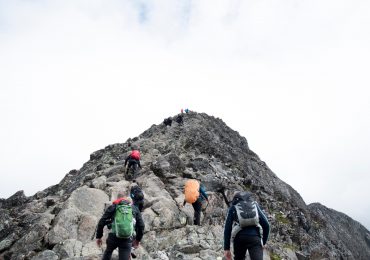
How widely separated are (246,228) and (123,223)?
3795mm

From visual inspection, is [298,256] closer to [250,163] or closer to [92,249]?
[92,249]

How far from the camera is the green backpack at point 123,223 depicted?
11727 millimetres

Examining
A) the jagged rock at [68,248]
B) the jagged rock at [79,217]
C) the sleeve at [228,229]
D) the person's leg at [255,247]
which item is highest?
the jagged rock at [79,217]

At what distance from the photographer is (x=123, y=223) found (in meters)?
11.8

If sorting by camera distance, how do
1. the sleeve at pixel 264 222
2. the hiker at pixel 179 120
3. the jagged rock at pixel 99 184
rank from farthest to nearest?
the hiker at pixel 179 120, the jagged rock at pixel 99 184, the sleeve at pixel 264 222

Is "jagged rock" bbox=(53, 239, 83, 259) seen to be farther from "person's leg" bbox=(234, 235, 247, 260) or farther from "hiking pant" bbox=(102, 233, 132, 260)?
"person's leg" bbox=(234, 235, 247, 260)

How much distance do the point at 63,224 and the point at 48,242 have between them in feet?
4.20

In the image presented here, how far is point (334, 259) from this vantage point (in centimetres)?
3503

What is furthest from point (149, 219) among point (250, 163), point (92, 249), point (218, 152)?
point (250, 163)

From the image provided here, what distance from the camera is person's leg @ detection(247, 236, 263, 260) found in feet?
32.7

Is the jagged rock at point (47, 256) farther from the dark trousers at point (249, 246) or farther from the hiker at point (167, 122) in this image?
the hiker at point (167, 122)

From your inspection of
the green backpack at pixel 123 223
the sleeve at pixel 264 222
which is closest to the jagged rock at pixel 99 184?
the green backpack at pixel 123 223

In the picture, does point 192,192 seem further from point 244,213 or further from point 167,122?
point 167,122

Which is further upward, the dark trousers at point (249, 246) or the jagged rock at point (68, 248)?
the jagged rock at point (68, 248)
